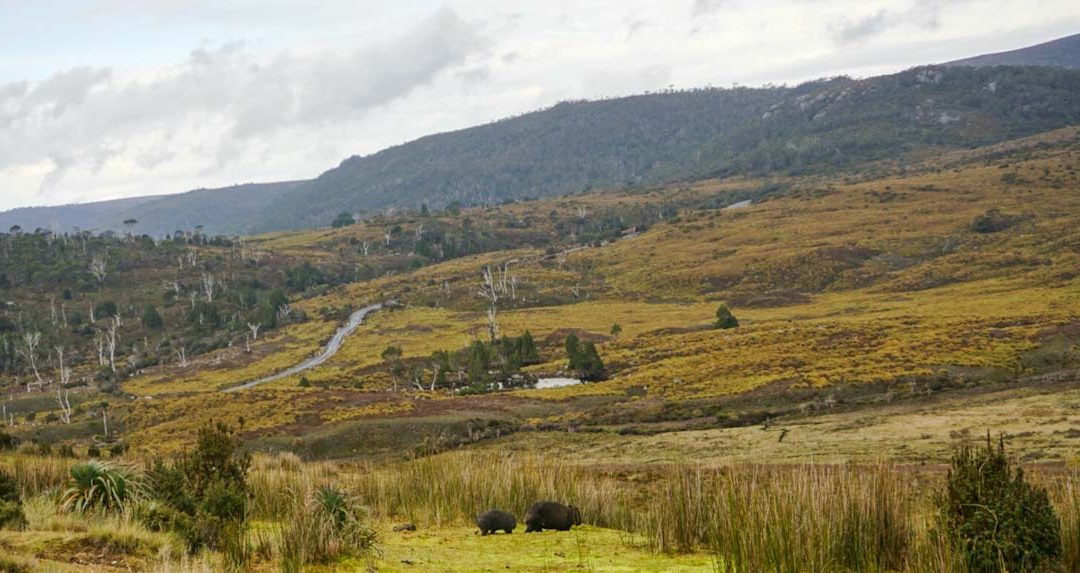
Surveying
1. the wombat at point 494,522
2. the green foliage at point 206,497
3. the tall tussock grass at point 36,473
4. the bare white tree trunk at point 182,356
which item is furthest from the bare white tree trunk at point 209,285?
the wombat at point 494,522

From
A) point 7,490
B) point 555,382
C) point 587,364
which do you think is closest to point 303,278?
point 555,382

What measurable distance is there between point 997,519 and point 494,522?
5.86m

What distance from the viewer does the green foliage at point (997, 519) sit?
720cm

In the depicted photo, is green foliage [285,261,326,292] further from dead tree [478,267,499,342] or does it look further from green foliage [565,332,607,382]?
green foliage [565,332,607,382]

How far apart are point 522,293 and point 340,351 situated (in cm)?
3200

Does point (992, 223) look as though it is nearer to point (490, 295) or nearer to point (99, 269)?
point (490, 295)

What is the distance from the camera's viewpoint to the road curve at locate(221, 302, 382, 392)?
77938 mm

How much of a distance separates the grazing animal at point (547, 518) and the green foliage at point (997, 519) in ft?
15.8

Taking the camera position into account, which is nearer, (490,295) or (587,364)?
(587,364)

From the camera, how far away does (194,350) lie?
344ft

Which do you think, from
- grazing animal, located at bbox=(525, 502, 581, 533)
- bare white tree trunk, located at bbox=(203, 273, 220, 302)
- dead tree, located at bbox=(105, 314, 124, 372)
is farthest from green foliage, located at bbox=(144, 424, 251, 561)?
bare white tree trunk, located at bbox=(203, 273, 220, 302)

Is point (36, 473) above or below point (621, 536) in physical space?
above

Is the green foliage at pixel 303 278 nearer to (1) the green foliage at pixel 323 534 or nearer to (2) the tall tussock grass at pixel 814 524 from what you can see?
(1) the green foliage at pixel 323 534

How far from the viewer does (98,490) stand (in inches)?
428
